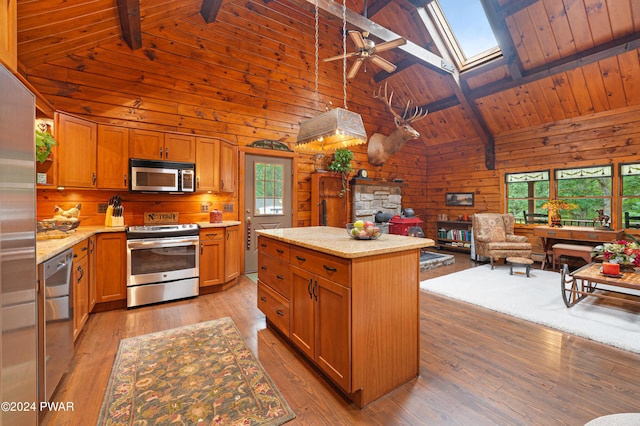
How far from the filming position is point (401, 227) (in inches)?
232

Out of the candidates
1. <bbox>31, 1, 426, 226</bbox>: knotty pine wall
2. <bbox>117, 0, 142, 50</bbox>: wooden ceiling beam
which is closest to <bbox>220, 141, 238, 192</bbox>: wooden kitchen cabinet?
<bbox>31, 1, 426, 226</bbox>: knotty pine wall

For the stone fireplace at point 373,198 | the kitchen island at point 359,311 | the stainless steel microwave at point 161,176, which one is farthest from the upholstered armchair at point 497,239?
the stainless steel microwave at point 161,176

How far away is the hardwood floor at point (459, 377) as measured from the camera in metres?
1.60

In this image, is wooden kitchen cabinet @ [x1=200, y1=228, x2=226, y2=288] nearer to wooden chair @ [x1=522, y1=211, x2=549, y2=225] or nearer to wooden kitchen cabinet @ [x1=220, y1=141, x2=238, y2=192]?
wooden kitchen cabinet @ [x1=220, y1=141, x2=238, y2=192]

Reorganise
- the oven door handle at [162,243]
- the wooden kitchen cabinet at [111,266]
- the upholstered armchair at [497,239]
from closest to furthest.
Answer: the wooden kitchen cabinet at [111,266] → the oven door handle at [162,243] → the upholstered armchair at [497,239]

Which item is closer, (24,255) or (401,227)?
(24,255)

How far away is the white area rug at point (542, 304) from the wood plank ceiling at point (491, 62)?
3366 mm

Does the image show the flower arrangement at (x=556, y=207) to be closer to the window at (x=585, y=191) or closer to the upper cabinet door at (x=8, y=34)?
the window at (x=585, y=191)

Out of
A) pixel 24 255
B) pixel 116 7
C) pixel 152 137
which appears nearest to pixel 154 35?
pixel 116 7

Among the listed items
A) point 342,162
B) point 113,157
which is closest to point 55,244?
point 113,157

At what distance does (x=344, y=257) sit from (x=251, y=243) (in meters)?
3.55

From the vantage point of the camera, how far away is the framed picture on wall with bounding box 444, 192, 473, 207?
23.1ft

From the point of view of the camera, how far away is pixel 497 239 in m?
5.39

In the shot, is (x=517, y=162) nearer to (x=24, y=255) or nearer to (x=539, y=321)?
(x=539, y=321)
